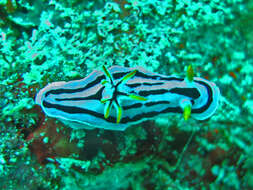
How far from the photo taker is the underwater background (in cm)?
295

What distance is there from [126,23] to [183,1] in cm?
110

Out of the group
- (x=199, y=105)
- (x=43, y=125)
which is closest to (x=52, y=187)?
(x=43, y=125)

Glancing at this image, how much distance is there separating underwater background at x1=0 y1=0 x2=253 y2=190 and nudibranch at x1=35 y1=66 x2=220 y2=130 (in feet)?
0.73

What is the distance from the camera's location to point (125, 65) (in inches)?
127

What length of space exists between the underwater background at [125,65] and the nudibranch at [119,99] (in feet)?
0.73

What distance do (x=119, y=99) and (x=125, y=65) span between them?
733mm

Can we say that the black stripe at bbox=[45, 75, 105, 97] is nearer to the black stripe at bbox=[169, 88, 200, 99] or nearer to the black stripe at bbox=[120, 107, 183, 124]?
the black stripe at bbox=[120, 107, 183, 124]

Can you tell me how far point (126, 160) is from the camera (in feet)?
10.3

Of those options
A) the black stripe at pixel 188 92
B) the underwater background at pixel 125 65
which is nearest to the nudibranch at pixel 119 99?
the black stripe at pixel 188 92

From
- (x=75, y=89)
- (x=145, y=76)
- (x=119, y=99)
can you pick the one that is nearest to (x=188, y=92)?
(x=145, y=76)

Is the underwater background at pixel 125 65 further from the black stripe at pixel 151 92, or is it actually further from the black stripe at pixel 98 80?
the black stripe at pixel 151 92

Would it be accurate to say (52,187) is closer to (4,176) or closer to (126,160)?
(4,176)

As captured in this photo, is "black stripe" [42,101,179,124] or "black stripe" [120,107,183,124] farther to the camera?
"black stripe" [120,107,183,124]

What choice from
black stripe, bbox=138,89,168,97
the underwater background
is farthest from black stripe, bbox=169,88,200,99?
the underwater background
